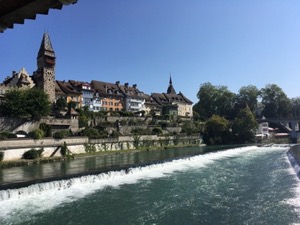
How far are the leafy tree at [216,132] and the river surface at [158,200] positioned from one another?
179 feet

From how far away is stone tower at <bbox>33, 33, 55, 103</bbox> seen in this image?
6425cm

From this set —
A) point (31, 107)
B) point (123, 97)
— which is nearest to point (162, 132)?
point (123, 97)

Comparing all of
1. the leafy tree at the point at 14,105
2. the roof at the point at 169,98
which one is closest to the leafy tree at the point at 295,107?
the roof at the point at 169,98

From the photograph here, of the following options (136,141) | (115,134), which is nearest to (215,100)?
(136,141)

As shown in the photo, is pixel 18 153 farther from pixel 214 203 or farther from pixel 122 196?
pixel 214 203

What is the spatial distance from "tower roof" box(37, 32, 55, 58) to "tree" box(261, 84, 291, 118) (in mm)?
84380

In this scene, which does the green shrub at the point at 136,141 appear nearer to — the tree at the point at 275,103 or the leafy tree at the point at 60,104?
the leafy tree at the point at 60,104

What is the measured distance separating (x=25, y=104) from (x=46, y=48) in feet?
70.0

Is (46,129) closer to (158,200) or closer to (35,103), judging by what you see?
(35,103)

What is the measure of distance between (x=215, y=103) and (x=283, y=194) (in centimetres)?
9604

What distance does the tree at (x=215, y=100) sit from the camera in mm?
113125

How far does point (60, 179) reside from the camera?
23484 millimetres

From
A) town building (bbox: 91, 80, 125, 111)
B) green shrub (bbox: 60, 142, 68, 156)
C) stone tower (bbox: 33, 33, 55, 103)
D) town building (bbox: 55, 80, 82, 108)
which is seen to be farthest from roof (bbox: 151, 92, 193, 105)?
green shrub (bbox: 60, 142, 68, 156)

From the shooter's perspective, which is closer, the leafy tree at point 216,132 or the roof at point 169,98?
the leafy tree at point 216,132
